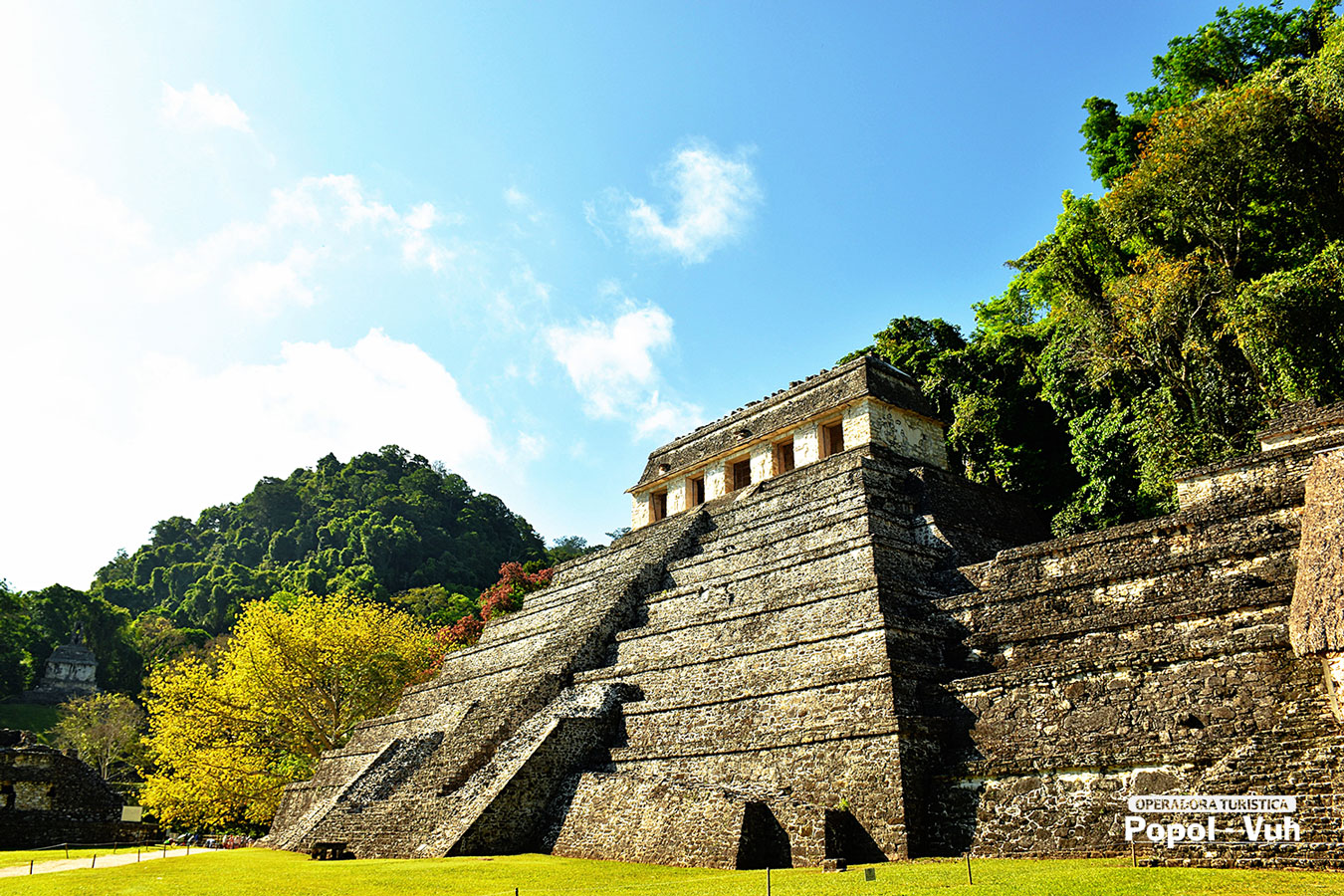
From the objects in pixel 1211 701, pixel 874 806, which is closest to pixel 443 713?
pixel 874 806

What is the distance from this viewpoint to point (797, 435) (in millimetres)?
18484

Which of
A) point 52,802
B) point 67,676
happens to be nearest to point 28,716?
point 67,676

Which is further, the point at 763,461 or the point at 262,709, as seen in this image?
the point at 262,709

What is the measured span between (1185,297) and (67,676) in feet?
176

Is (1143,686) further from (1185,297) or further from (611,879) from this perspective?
(1185,297)

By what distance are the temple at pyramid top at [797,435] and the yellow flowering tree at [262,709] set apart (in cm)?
832

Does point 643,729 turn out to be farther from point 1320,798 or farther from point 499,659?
point 1320,798

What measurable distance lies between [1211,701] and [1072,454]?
11.9 metres

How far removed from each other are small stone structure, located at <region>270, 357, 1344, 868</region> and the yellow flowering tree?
4165 mm

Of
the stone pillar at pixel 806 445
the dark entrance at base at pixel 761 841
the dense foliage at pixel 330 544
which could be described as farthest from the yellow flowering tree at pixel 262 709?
the dense foliage at pixel 330 544

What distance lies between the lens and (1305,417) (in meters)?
11.5

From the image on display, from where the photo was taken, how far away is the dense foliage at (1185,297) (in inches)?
575

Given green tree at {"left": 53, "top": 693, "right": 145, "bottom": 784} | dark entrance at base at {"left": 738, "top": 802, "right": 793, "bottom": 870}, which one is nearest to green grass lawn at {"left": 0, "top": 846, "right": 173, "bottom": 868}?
dark entrance at base at {"left": 738, "top": 802, "right": 793, "bottom": 870}

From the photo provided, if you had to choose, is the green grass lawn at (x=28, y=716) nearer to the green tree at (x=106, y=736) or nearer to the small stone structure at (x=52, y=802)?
the green tree at (x=106, y=736)
